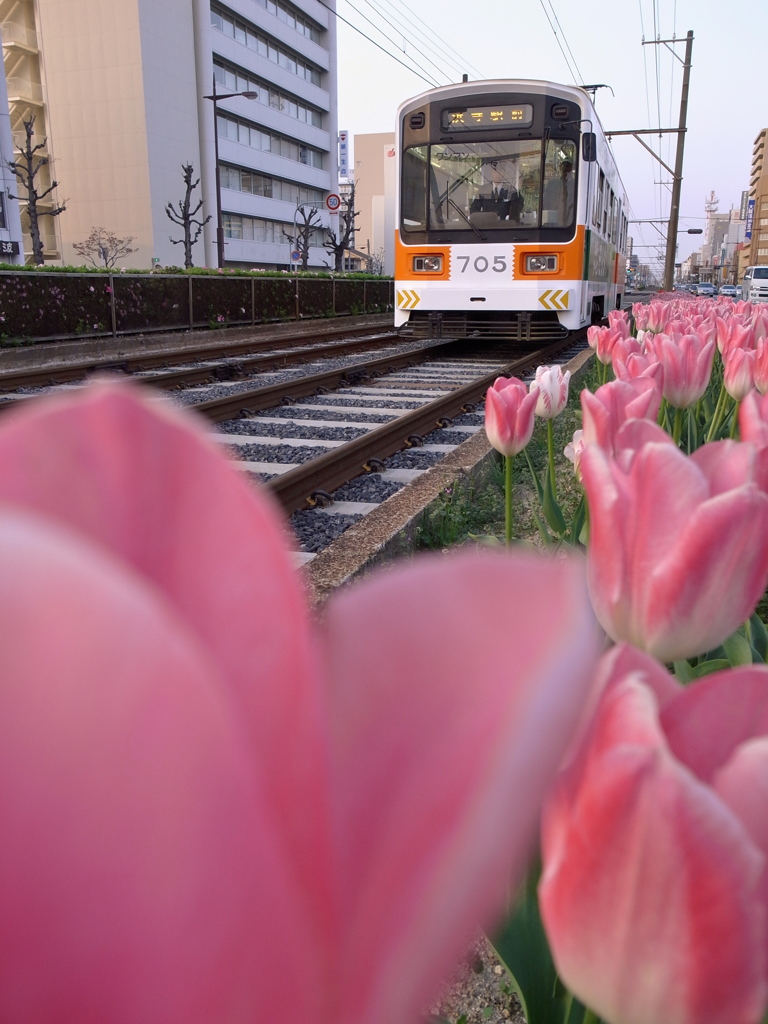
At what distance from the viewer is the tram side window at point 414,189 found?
9.96 metres

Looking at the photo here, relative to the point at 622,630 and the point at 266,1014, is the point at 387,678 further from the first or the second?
the point at 622,630

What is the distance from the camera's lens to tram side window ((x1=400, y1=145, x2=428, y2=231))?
9961 mm

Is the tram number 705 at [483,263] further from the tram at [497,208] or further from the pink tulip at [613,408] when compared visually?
the pink tulip at [613,408]

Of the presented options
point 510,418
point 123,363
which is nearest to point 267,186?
point 123,363

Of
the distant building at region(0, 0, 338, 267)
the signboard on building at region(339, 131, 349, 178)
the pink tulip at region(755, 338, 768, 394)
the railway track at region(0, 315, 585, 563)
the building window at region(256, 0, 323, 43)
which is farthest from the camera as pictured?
the signboard on building at region(339, 131, 349, 178)

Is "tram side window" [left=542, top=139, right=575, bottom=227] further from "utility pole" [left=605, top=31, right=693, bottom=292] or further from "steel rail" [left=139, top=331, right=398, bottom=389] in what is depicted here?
"utility pole" [left=605, top=31, right=693, bottom=292]

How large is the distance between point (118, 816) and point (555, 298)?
1052cm

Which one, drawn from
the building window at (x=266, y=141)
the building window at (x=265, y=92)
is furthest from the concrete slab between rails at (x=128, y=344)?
the building window at (x=265, y=92)

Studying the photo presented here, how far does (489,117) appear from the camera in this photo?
31.3 feet

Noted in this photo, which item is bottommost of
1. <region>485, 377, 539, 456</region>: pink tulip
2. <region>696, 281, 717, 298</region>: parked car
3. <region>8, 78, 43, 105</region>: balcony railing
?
<region>485, 377, 539, 456</region>: pink tulip

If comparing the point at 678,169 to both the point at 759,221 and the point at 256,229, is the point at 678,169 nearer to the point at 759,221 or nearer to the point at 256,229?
the point at 256,229

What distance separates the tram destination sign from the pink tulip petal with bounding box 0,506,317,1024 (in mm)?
10385

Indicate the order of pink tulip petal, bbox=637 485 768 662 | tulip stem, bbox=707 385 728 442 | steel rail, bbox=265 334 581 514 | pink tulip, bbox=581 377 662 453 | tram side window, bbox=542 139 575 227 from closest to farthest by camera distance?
pink tulip petal, bbox=637 485 768 662 → pink tulip, bbox=581 377 662 453 → tulip stem, bbox=707 385 728 442 → steel rail, bbox=265 334 581 514 → tram side window, bbox=542 139 575 227

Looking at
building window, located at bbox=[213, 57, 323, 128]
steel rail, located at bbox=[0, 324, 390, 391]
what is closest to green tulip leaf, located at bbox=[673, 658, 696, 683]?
steel rail, located at bbox=[0, 324, 390, 391]
